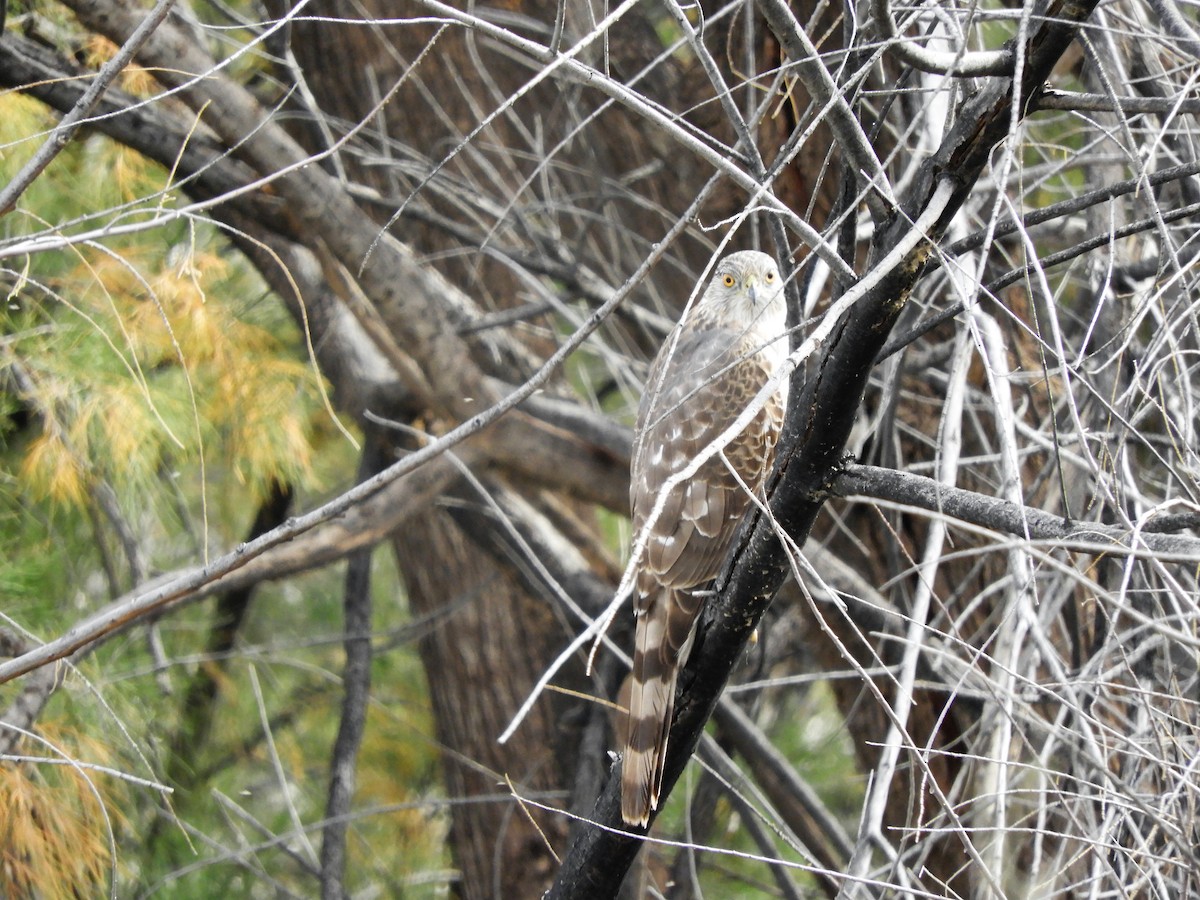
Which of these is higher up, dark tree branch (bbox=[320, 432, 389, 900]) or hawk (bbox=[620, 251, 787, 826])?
hawk (bbox=[620, 251, 787, 826])

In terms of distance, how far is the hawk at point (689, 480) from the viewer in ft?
8.27

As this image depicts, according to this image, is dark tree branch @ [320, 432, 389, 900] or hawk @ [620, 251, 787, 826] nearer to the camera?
hawk @ [620, 251, 787, 826]

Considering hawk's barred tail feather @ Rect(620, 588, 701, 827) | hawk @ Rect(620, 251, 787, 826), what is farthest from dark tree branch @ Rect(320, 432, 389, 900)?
hawk's barred tail feather @ Rect(620, 588, 701, 827)

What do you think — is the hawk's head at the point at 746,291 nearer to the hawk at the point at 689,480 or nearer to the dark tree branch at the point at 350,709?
the hawk at the point at 689,480

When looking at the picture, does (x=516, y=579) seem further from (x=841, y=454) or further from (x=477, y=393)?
(x=841, y=454)

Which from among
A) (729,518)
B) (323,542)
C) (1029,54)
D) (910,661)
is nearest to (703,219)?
(729,518)

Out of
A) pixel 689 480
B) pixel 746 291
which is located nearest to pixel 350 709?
pixel 689 480

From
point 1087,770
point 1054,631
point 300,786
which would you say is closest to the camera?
point 1087,770

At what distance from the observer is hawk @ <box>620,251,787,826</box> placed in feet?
8.27

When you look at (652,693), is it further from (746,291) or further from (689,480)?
(746,291)

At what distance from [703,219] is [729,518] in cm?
110

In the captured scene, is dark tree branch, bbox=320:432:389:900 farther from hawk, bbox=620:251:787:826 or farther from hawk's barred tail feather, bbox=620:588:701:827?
hawk's barred tail feather, bbox=620:588:701:827

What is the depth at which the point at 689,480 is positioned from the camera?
9.53 feet

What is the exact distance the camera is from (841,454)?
179 cm
